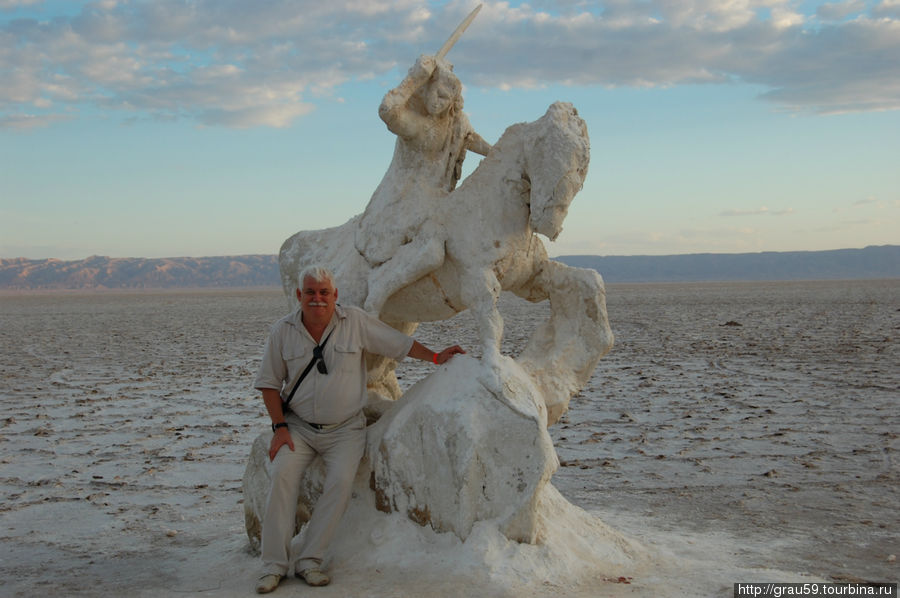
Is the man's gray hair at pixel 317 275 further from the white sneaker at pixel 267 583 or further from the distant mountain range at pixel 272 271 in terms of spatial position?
the distant mountain range at pixel 272 271

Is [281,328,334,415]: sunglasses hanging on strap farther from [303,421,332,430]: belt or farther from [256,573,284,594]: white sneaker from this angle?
[256,573,284,594]: white sneaker

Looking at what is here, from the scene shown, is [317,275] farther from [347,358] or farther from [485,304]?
Answer: [485,304]

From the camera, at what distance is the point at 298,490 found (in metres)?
4.01

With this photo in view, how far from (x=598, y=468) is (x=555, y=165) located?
126 inches

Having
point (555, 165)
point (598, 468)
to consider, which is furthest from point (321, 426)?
point (598, 468)

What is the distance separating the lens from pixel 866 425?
25.2ft

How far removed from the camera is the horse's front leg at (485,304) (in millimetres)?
4199

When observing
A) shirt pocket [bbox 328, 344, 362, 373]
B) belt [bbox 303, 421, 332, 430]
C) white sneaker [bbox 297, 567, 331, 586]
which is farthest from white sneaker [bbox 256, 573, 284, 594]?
shirt pocket [bbox 328, 344, 362, 373]

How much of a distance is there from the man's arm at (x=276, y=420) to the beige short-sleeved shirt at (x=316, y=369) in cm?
4

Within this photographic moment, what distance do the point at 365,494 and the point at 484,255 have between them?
139 centimetres

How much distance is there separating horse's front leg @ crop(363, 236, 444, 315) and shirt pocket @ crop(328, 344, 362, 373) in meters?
0.44

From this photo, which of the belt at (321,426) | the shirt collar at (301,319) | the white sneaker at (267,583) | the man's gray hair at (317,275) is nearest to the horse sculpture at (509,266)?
the shirt collar at (301,319)

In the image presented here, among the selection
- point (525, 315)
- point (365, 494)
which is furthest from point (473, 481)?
point (525, 315)

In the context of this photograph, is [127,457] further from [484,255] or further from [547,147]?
[547,147]
